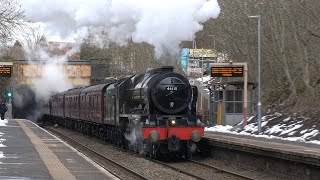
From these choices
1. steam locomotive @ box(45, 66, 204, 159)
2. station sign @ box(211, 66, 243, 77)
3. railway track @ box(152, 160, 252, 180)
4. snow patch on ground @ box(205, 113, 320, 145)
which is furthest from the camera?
station sign @ box(211, 66, 243, 77)

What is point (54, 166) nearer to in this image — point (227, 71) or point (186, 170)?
Result: point (186, 170)

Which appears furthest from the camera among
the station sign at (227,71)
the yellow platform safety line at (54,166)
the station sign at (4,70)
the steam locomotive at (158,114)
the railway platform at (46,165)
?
the station sign at (4,70)

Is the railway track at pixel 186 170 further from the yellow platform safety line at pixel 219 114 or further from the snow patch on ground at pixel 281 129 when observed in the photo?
the yellow platform safety line at pixel 219 114

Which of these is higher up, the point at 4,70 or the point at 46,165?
the point at 4,70

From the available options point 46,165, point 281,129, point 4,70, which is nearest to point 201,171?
point 46,165

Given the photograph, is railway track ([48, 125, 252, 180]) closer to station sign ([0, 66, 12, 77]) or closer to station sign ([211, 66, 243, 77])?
station sign ([211, 66, 243, 77])

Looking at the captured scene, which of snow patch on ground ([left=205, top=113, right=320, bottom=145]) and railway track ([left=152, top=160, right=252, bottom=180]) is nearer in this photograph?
railway track ([left=152, top=160, right=252, bottom=180])

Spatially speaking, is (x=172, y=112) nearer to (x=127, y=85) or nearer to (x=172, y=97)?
(x=172, y=97)

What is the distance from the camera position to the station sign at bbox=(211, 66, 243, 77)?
107 ft

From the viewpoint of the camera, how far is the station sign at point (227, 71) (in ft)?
107

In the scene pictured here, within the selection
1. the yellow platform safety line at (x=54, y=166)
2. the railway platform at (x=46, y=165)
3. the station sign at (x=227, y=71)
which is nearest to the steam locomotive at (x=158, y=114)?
the railway platform at (x=46, y=165)

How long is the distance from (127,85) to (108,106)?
3.11 metres

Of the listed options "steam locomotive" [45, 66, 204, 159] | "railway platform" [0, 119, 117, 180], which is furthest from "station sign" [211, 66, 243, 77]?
"railway platform" [0, 119, 117, 180]

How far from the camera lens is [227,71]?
32906 millimetres
